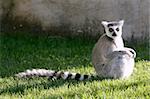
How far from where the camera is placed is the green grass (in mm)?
6734

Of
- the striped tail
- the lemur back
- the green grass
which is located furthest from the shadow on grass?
the lemur back

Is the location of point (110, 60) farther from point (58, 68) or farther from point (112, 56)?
point (58, 68)

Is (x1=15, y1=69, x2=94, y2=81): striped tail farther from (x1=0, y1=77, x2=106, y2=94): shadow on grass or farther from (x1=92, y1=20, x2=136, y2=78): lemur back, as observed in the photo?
(x1=92, y1=20, x2=136, y2=78): lemur back

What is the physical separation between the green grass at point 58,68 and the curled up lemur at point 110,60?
185 mm

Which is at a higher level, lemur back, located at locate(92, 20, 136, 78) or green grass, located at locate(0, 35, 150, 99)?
lemur back, located at locate(92, 20, 136, 78)

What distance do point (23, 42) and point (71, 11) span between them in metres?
1.43

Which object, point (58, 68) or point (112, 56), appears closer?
point (112, 56)

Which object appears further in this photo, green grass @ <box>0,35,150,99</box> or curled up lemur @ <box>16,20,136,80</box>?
curled up lemur @ <box>16,20,136,80</box>

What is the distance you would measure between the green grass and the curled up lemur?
0.18 metres

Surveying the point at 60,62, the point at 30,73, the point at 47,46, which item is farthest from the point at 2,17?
the point at 30,73

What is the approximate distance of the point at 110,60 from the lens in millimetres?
7730

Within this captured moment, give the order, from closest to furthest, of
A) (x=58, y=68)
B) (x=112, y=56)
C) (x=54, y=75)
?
(x=112, y=56) → (x=54, y=75) → (x=58, y=68)

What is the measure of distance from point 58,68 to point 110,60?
142 cm

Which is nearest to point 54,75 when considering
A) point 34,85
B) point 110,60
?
point 34,85
